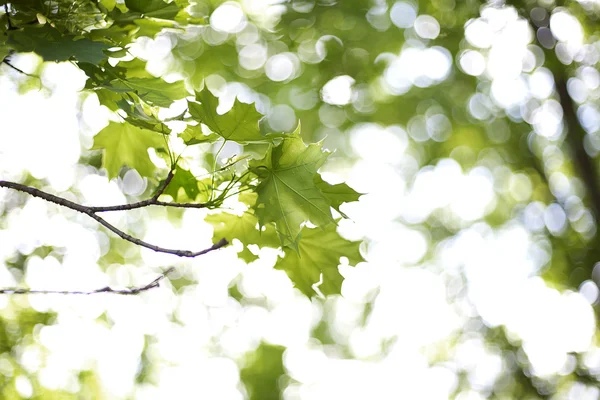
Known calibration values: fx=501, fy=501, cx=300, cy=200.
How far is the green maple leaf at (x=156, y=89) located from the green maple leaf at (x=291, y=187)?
0.62 feet

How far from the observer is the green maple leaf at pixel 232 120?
0.91m

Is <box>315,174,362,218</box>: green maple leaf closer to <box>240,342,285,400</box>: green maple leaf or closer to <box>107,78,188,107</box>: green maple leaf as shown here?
<box>107,78,188,107</box>: green maple leaf

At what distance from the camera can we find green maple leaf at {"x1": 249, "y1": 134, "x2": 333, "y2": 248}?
92 centimetres

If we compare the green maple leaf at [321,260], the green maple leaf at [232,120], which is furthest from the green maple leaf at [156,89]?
the green maple leaf at [321,260]

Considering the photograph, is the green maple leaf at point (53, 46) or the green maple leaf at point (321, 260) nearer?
the green maple leaf at point (53, 46)

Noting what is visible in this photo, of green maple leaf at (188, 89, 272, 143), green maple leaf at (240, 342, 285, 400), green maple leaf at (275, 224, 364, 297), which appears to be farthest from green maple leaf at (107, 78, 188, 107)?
green maple leaf at (240, 342, 285, 400)

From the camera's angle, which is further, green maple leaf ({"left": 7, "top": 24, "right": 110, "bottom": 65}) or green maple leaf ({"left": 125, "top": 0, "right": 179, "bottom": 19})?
green maple leaf ({"left": 125, "top": 0, "right": 179, "bottom": 19})

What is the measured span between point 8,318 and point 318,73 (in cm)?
319

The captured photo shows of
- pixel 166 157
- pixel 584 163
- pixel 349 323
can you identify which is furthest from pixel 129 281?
pixel 166 157

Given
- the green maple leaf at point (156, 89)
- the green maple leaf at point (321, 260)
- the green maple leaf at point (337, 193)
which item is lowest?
the green maple leaf at point (321, 260)

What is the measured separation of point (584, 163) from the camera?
4.40m

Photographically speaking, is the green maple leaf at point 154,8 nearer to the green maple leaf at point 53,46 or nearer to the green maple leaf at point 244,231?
the green maple leaf at point 53,46

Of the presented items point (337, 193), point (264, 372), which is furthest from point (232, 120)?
point (264, 372)

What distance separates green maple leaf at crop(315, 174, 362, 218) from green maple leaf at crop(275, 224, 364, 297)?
18 cm
